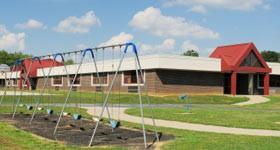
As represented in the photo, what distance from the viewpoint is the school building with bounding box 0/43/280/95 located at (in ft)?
160

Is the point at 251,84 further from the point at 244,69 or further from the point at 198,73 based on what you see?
the point at 198,73

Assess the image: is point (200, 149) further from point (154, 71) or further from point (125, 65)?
point (125, 65)

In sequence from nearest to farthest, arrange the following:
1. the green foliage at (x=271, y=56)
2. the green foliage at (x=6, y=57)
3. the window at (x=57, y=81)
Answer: the window at (x=57, y=81) < the green foliage at (x=271, y=56) < the green foliage at (x=6, y=57)

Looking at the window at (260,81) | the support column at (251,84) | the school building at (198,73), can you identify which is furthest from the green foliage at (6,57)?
the window at (260,81)

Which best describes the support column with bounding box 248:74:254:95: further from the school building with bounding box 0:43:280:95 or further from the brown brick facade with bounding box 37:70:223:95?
the brown brick facade with bounding box 37:70:223:95

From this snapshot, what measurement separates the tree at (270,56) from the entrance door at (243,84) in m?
68.7

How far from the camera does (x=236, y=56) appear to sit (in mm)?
53750

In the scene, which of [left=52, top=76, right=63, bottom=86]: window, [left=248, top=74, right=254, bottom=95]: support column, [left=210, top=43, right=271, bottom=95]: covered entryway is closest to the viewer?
[left=210, top=43, right=271, bottom=95]: covered entryway

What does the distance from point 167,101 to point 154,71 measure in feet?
24.0

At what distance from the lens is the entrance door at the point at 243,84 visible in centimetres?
5963

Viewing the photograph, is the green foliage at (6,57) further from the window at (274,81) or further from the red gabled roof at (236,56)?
the red gabled roof at (236,56)

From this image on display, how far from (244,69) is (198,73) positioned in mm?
6216

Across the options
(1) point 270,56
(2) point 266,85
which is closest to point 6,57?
(1) point 270,56

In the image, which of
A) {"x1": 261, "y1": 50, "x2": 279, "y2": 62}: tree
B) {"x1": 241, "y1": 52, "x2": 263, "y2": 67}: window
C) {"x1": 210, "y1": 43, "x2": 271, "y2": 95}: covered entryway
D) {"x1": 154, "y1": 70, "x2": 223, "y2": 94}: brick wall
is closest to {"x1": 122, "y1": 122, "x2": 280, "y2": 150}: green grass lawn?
{"x1": 154, "y1": 70, "x2": 223, "y2": 94}: brick wall
